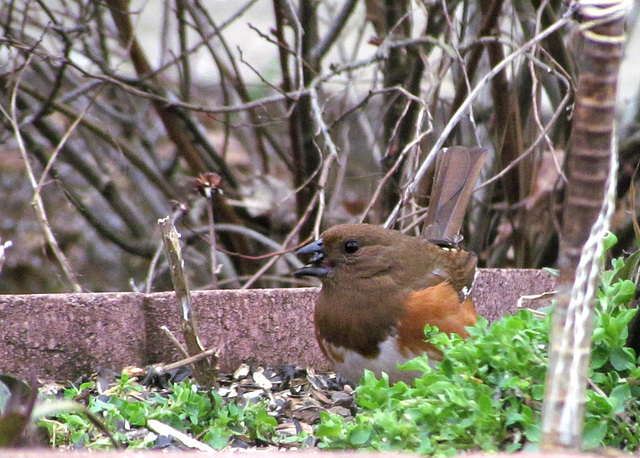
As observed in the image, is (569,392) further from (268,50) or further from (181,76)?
(268,50)

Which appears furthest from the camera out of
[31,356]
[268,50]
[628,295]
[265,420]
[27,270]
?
[268,50]

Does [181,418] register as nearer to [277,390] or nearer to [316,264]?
[277,390]

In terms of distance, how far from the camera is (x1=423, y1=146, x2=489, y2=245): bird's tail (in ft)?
10.4

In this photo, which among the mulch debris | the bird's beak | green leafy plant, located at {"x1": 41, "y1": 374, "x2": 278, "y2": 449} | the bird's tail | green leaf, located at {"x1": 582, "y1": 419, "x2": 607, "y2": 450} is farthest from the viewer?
the bird's tail

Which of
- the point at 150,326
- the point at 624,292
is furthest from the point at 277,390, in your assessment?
the point at 624,292

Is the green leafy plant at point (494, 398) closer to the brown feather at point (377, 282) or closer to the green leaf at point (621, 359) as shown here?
the green leaf at point (621, 359)

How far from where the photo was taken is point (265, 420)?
2.07 metres

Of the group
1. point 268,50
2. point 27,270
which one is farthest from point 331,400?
point 268,50

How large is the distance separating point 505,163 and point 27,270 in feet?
11.1

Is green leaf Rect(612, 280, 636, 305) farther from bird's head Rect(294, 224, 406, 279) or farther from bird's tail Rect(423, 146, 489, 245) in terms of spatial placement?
bird's tail Rect(423, 146, 489, 245)

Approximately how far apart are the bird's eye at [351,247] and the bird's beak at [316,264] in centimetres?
7

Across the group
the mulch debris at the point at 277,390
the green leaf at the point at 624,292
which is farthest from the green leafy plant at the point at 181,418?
the green leaf at the point at 624,292

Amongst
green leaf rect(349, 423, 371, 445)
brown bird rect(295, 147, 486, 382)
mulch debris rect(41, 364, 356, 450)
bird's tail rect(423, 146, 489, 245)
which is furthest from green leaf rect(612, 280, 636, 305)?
bird's tail rect(423, 146, 489, 245)

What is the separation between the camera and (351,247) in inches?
109
